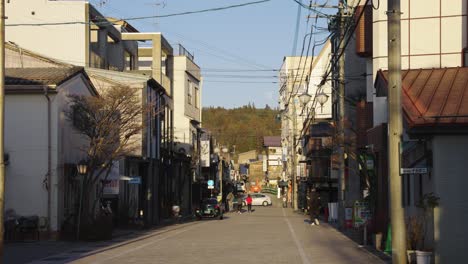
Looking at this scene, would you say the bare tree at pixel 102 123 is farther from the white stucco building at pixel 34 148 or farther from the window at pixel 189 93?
the window at pixel 189 93

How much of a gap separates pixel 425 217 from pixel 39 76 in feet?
61.2

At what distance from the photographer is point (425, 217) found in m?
18.2

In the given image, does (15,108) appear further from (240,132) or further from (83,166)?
(240,132)

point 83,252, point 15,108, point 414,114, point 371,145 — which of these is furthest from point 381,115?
point 15,108

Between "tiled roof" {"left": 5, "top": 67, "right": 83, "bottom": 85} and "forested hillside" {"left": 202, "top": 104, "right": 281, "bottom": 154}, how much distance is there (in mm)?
79600

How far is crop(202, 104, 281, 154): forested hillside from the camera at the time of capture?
4718 inches

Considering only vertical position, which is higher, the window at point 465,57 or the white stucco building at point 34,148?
the window at point 465,57

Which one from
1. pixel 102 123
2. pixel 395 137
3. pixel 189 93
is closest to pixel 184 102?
pixel 189 93

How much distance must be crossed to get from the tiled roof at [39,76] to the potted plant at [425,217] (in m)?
16.8

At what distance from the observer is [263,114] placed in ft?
428

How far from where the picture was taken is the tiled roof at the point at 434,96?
57.7 feet

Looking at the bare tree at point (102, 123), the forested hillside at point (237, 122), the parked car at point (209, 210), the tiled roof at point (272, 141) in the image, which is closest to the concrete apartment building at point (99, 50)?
the parked car at point (209, 210)

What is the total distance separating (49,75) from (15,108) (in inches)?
89.0

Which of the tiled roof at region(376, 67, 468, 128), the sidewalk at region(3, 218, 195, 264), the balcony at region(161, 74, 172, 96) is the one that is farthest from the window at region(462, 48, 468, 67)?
the balcony at region(161, 74, 172, 96)
